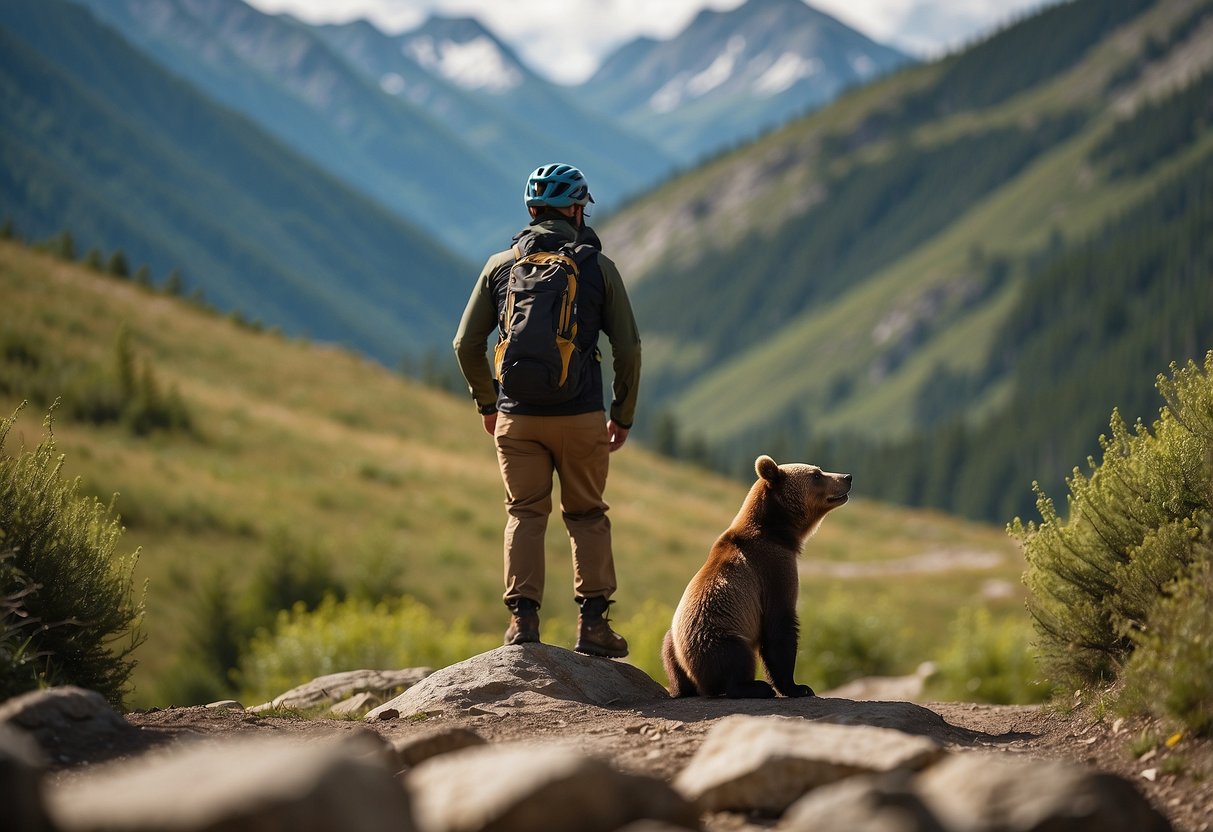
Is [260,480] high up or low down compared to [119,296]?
down

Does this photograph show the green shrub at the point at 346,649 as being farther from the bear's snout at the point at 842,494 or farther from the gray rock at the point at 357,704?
the bear's snout at the point at 842,494

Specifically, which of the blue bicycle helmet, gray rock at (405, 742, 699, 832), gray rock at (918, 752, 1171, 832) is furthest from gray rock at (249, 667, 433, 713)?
gray rock at (918, 752, 1171, 832)

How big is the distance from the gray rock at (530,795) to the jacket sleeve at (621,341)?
4.37 m

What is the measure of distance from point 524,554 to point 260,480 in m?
37.6

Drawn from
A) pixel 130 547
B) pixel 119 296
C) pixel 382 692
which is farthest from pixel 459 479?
pixel 382 692

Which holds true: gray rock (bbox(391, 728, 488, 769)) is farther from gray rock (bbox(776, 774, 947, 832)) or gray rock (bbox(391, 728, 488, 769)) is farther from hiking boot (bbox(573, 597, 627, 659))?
hiking boot (bbox(573, 597, 627, 659))

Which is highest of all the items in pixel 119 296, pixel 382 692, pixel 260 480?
pixel 119 296

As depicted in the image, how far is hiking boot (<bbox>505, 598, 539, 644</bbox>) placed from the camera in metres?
10.1

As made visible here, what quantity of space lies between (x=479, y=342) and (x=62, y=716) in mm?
4356

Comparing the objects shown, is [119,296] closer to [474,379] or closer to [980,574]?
[980,574]

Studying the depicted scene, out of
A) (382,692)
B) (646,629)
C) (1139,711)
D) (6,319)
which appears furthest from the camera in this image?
(6,319)

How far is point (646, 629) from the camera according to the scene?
1252 inches

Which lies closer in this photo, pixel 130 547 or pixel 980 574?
pixel 130 547

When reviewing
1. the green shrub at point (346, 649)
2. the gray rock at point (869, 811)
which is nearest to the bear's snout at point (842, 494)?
the gray rock at point (869, 811)
